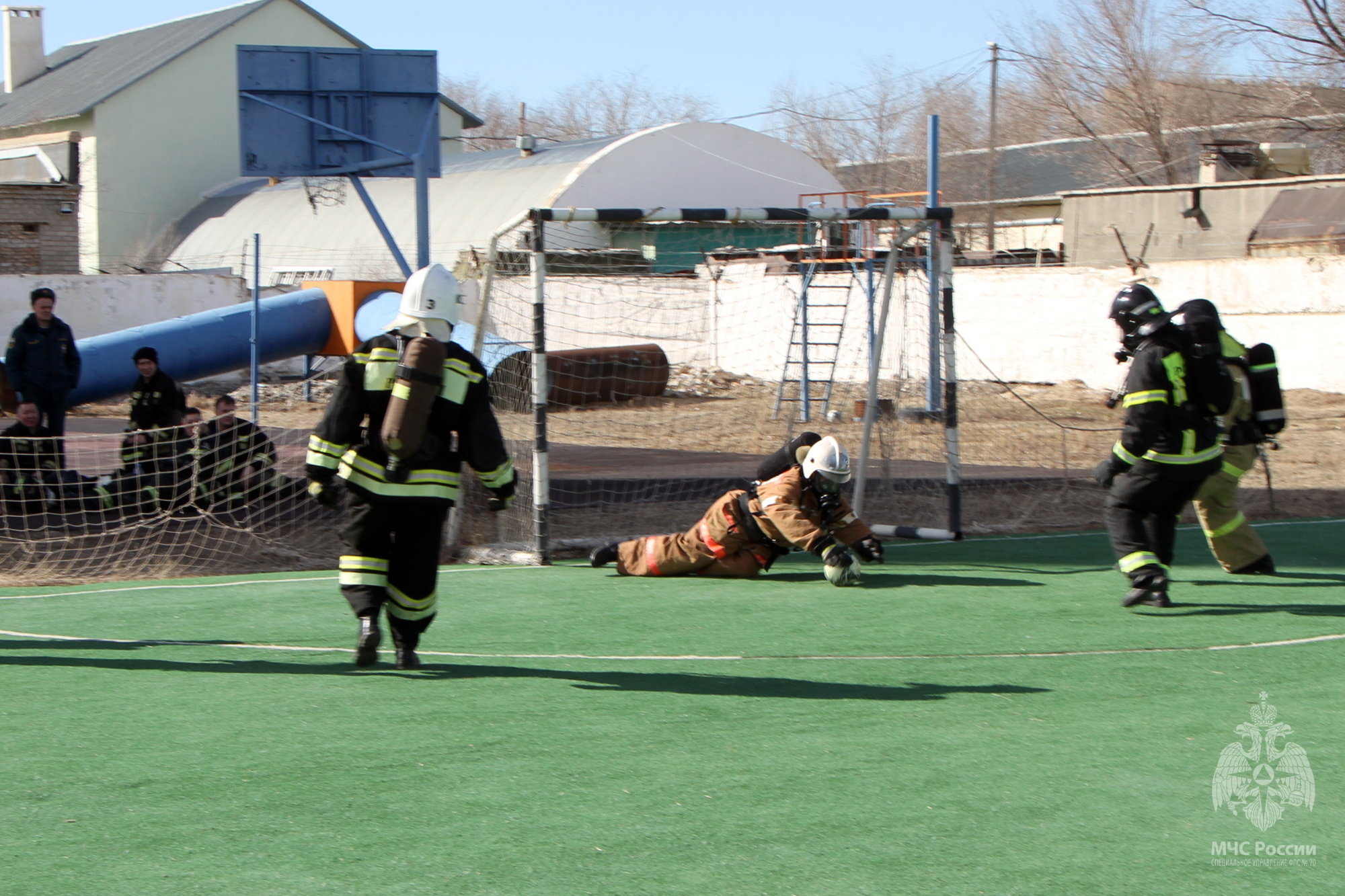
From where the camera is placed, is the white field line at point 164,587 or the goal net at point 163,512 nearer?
the white field line at point 164,587

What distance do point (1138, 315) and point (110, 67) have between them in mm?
42234

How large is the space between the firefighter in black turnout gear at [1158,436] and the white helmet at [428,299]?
3.74 meters

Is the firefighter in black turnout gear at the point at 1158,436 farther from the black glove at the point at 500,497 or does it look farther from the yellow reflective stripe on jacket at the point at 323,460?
the yellow reflective stripe on jacket at the point at 323,460

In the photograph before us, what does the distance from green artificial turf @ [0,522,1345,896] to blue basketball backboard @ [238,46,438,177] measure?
9.49m

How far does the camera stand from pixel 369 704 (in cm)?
524

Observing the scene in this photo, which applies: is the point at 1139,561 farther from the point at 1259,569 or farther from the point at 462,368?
the point at 462,368

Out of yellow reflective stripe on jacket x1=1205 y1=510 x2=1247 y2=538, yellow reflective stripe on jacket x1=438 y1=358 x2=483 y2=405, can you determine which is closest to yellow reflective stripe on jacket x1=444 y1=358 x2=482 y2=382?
yellow reflective stripe on jacket x1=438 y1=358 x2=483 y2=405

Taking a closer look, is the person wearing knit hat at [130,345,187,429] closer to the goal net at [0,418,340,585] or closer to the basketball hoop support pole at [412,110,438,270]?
the goal net at [0,418,340,585]

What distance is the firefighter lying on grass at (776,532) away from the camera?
7930 mm

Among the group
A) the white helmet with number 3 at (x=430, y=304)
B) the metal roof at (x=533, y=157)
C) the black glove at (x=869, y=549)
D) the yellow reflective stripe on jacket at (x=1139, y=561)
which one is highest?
the metal roof at (x=533, y=157)

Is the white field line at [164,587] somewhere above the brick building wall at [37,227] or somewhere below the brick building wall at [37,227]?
below

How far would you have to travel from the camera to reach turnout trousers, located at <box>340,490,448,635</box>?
5.67m

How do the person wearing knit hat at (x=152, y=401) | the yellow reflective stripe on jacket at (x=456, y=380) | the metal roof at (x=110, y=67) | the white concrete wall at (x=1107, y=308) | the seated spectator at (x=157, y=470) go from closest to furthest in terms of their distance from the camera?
the yellow reflective stripe on jacket at (x=456, y=380)
the seated spectator at (x=157, y=470)
the person wearing knit hat at (x=152, y=401)
the white concrete wall at (x=1107, y=308)
the metal roof at (x=110, y=67)

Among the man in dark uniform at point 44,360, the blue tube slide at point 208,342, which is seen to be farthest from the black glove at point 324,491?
the blue tube slide at point 208,342
